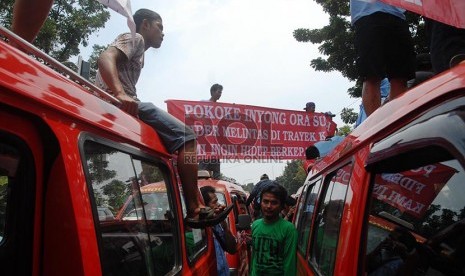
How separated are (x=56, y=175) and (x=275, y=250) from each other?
105 inches

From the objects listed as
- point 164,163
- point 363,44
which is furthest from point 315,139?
point 164,163

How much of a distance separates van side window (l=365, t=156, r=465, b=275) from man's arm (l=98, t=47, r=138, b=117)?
144 centimetres

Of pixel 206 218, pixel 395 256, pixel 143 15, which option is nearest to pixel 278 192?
pixel 206 218

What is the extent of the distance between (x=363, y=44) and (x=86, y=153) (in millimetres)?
2241

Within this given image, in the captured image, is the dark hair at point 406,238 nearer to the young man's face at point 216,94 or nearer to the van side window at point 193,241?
the van side window at point 193,241

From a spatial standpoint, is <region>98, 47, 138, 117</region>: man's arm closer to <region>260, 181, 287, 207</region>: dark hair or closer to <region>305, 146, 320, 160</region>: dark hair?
<region>260, 181, 287, 207</region>: dark hair

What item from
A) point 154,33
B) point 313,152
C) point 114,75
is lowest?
point 313,152

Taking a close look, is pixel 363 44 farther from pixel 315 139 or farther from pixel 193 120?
pixel 315 139

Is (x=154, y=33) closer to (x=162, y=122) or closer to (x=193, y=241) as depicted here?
(x=162, y=122)

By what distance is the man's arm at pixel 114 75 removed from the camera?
240 cm

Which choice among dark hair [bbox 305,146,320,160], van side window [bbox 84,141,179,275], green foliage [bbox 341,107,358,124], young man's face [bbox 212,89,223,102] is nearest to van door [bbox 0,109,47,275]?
van side window [bbox 84,141,179,275]

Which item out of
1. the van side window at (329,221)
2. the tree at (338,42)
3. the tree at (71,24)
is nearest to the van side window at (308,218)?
the van side window at (329,221)

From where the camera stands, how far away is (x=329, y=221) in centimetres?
249

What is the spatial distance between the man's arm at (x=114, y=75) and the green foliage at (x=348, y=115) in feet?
31.3
